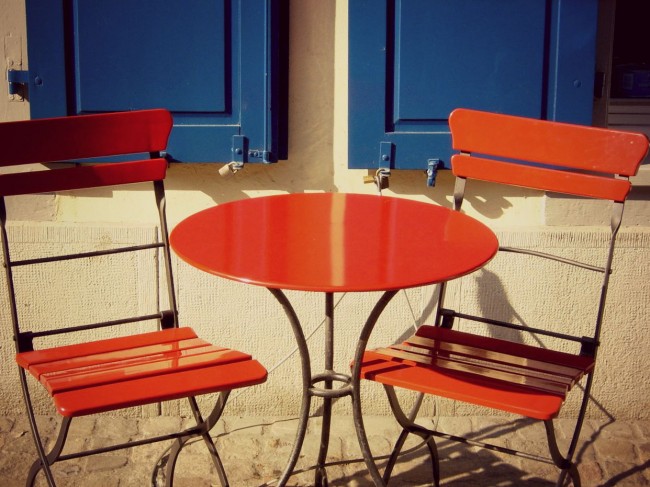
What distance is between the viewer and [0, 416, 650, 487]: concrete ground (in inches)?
151

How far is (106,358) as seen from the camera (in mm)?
3182

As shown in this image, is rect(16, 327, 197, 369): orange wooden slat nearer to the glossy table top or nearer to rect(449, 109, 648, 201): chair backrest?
the glossy table top

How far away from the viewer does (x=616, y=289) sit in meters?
4.23

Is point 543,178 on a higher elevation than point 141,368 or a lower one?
higher

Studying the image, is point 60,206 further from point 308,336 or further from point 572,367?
point 572,367

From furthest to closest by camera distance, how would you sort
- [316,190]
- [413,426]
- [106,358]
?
[316,190]
[413,426]
[106,358]

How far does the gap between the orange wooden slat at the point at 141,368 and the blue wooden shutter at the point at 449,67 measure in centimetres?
118

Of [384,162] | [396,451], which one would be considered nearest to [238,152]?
[384,162]

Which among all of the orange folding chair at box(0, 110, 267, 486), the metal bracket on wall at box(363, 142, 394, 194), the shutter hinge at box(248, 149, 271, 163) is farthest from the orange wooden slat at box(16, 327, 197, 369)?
the metal bracket on wall at box(363, 142, 394, 194)

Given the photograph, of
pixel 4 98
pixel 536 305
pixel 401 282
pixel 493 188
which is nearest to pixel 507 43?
pixel 493 188

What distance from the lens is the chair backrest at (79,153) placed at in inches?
129

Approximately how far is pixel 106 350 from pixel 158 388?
402 millimetres

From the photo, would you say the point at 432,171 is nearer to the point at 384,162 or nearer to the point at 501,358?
the point at 384,162

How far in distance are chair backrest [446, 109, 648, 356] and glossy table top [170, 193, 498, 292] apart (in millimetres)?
278
